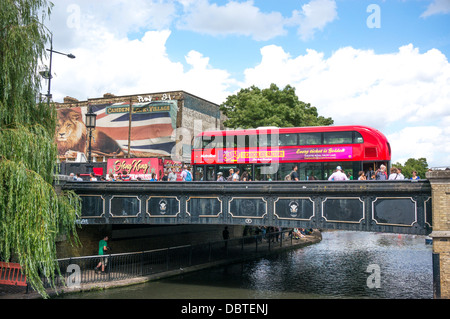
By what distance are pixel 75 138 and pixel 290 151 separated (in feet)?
103

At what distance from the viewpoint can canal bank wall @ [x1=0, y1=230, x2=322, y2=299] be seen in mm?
15578

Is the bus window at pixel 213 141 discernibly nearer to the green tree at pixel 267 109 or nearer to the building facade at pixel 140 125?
the green tree at pixel 267 109

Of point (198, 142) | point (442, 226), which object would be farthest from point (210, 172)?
point (442, 226)

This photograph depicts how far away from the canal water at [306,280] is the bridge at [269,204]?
3.06 meters

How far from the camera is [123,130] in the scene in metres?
44.1

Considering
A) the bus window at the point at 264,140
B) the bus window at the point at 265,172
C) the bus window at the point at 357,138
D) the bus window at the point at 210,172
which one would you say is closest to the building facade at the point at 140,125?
the bus window at the point at 210,172

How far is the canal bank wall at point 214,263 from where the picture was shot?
15578 millimetres

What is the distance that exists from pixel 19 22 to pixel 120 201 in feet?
26.6

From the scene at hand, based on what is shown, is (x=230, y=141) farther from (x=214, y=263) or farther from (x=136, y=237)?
(x=136, y=237)

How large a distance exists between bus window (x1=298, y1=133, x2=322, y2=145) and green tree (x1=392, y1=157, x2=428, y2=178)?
83542 millimetres

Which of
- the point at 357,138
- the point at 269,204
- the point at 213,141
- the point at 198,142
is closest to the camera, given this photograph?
the point at 269,204

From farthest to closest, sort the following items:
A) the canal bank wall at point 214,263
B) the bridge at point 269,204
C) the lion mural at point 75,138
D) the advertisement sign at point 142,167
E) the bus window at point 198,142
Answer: the lion mural at point 75,138 → the advertisement sign at point 142,167 → the bus window at point 198,142 → the canal bank wall at point 214,263 → the bridge at point 269,204

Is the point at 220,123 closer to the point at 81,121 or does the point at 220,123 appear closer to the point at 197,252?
the point at 81,121
